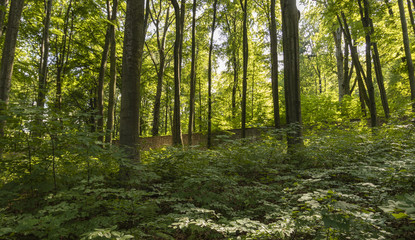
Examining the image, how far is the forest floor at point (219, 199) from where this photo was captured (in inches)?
90.1

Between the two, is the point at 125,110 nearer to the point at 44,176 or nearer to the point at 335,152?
the point at 44,176

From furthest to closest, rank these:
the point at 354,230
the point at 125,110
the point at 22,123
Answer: the point at 125,110
the point at 22,123
the point at 354,230

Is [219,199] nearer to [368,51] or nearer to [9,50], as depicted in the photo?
[9,50]

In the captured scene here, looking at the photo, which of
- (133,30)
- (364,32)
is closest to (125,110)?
(133,30)

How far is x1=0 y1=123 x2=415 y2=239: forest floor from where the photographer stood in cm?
229

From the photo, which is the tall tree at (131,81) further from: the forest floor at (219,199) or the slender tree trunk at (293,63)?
the slender tree trunk at (293,63)

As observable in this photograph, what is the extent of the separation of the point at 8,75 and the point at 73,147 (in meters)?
4.28

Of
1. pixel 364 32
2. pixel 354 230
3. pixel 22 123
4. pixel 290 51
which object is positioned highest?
pixel 364 32

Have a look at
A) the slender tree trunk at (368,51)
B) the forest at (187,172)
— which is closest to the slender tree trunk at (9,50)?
the forest at (187,172)

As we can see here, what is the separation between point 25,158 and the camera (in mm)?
3520

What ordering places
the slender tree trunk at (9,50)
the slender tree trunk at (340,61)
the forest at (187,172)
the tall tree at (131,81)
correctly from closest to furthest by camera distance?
the forest at (187,172) → the tall tree at (131,81) → the slender tree trunk at (9,50) → the slender tree trunk at (340,61)

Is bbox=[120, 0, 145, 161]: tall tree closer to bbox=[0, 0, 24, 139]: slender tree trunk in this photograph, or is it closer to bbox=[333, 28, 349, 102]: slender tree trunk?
bbox=[0, 0, 24, 139]: slender tree trunk

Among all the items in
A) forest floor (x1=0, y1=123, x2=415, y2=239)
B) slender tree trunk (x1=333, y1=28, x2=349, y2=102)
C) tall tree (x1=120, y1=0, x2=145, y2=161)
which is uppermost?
slender tree trunk (x1=333, y1=28, x2=349, y2=102)

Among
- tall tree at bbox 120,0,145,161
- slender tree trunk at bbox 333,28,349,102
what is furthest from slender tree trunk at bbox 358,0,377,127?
tall tree at bbox 120,0,145,161
